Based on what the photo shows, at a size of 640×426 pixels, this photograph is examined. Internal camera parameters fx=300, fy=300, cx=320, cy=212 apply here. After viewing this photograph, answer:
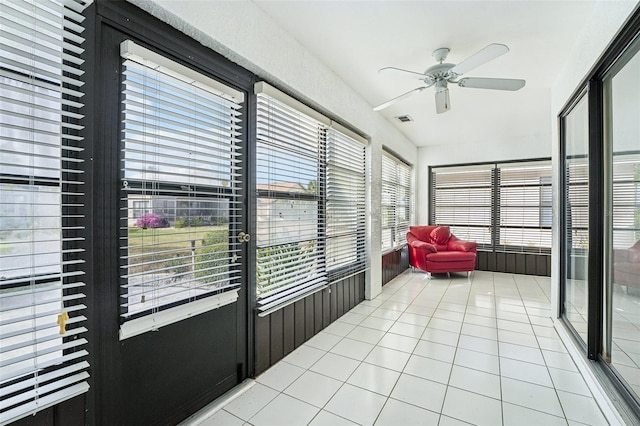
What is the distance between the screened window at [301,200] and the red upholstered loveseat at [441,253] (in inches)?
86.2

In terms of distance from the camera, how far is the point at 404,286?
4918 mm

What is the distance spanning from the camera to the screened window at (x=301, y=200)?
2.34 meters

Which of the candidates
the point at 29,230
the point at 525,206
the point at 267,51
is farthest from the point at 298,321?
the point at 525,206

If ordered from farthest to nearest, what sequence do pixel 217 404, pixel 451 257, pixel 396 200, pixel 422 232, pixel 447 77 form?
pixel 422 232 → pixel 396 200 → pixel 451 257 → pixel 447 77 → pixel 217 404

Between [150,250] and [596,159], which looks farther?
[596,159]

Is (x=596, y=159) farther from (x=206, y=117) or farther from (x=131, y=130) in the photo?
(x=131, y=130)

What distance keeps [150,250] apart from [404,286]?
4.15 meters

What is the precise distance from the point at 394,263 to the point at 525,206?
2937 millimetres

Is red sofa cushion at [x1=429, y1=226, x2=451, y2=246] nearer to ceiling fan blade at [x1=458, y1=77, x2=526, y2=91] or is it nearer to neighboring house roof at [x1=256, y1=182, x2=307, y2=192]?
ceiling fan blade at [x1=458, y1=77, x2=526, y2=91]

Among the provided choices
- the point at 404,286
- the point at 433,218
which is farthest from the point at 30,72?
the point at 433,218

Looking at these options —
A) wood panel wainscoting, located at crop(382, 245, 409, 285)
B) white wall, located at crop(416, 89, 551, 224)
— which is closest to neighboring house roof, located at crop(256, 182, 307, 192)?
wood panel wainscoting, located at crop(382, 245, 409, 285)

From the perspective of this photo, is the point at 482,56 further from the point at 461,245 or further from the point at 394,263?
the point at 461,245

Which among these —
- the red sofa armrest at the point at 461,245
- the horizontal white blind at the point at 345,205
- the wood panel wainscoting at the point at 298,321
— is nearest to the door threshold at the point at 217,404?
the wood panel wainscoting at the point at 298,321

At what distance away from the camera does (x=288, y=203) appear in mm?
2615
